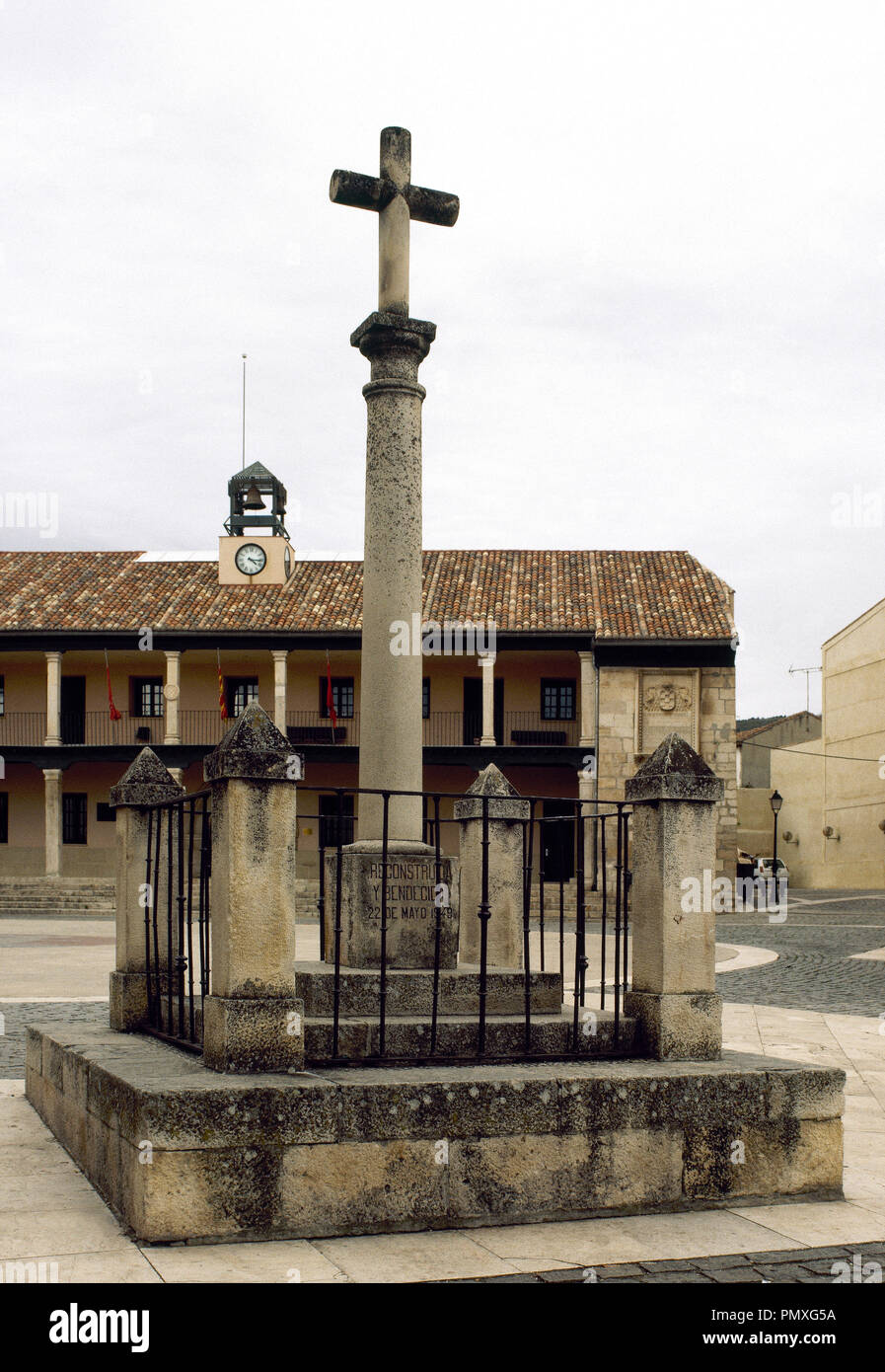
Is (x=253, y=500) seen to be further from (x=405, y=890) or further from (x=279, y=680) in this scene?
(x=405, y=890)

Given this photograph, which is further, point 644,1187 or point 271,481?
point 271,481

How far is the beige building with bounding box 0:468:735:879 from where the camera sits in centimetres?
3453

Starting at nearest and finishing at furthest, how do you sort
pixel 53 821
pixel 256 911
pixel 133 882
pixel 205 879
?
pixel 256 911, pixel 205 879, pixel 133 882, pixel 53 821

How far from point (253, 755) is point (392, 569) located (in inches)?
84.9

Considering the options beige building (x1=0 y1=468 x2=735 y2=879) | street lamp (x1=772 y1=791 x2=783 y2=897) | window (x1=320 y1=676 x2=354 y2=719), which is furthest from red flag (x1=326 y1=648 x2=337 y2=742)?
street lamp (x1=772 y1=791 x2=783 y2=897)

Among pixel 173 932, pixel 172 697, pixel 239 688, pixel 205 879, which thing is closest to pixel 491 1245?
pixel 205 879

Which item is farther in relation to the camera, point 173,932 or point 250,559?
point 250,559

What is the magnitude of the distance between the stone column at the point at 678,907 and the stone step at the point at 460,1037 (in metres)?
0.19

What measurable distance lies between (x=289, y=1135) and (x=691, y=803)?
217cm

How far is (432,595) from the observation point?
35844mm

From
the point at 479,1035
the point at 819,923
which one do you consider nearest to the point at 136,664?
the point at 819,923

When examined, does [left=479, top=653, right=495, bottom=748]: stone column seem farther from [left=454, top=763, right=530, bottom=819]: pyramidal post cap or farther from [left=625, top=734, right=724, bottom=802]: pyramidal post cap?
[left=625, top=734, right=724, bottom=802]: pyramidal post cap

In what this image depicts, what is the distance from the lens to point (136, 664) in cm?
3775
